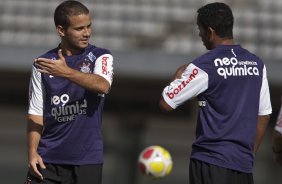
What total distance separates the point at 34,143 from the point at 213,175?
1278mm

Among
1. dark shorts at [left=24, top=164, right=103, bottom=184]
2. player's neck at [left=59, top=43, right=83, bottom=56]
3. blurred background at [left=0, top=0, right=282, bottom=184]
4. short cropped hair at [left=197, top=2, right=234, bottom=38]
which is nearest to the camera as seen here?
short cropped hair at [left=197, top=2, right=234, bottom=38]

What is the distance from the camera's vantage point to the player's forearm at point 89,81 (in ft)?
17.4

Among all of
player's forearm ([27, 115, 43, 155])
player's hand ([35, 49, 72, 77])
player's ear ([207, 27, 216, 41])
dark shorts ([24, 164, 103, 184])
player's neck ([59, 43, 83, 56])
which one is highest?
player's ear ([207, 27, 216, 41])

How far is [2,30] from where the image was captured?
1355cm

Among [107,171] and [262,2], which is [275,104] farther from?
[107,171]

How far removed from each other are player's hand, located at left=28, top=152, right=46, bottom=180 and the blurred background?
6.95m

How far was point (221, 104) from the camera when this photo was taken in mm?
Answer: 5312

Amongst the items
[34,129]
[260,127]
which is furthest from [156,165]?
[260,127]

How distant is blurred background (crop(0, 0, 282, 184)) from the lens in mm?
12641

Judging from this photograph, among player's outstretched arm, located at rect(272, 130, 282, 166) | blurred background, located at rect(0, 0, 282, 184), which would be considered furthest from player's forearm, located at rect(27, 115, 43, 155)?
blurred background, located at rect(0, 0, 282, 184)

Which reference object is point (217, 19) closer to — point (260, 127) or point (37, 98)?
point (260, 127)

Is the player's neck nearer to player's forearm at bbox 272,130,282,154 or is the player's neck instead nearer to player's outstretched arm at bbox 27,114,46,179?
player's outstretched arm at bbox 27,114,46,179

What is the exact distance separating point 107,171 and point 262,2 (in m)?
3.87

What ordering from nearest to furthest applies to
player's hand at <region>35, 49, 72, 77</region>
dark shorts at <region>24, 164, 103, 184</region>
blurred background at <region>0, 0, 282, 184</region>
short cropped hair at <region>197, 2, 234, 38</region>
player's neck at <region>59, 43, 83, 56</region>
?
player's hand at <region>35, 49, 72, 77</region> < short cropped hair at <region>197, 2, 234, 38</region> < dark shorts at <region>24, 164, 103, 184</region> < player's neck at <region>59, 43, 83, 56</region> < blurred background at <region>0, 0, 282, 184</region>
